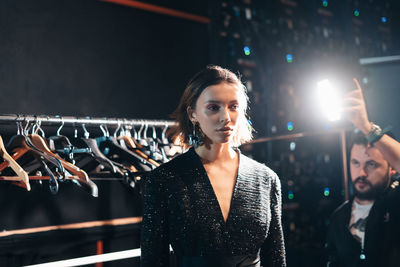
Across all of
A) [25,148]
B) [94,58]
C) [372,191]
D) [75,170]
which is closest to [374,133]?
[372,191]

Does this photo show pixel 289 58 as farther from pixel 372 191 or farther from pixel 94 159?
pixel 94 159

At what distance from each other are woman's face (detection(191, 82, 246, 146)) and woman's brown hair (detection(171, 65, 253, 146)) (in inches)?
1.0

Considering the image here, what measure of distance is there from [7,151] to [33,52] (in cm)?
93

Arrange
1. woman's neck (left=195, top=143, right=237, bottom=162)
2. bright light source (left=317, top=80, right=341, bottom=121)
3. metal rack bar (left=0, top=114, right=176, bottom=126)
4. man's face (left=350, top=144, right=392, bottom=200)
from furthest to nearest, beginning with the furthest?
1. bright light source (left=317, top=80, right=341, bottom=121)
2. man's face (left=350, top=144, right=392, bottom=200)
3. metal rack bar (left=0, top=114, right=176, bottom=126)
4. woman's neck (left=195, top=143, right=237, bottom=162)

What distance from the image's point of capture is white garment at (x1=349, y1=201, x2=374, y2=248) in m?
2.21

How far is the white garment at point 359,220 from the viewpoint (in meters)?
2.21


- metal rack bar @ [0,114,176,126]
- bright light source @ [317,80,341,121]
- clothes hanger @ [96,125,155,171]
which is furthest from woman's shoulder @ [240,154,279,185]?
bright light source @ [317,80,341,121]

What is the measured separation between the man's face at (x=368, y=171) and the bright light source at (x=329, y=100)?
24cm

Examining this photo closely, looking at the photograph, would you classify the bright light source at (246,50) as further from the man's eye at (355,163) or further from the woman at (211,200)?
the woman at (211,200)

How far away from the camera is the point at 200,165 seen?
161cm

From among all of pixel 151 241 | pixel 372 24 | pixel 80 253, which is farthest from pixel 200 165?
pixel 372 24

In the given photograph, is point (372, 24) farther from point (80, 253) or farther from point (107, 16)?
point (80, 253)

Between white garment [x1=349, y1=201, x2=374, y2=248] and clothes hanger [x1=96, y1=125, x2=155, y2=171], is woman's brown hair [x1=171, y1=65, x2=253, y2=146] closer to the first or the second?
clothes hanger [x1=96, y1=125, x2=155, y2=171]

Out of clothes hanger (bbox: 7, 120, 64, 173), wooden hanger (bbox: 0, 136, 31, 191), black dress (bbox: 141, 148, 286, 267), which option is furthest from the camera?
clothes hanger (bbox: 7, 120, 64, 173)
